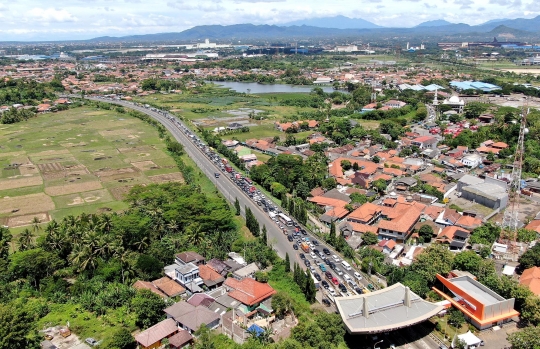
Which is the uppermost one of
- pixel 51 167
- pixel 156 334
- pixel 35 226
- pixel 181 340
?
pixel 35 226

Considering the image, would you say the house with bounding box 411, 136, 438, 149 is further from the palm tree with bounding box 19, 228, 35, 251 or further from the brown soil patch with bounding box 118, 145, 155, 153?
the palm tree with bounding box 19, 228, 35, 251

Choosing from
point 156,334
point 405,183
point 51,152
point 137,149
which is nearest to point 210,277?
point 156,334

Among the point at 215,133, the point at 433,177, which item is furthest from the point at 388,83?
the point at 433,177

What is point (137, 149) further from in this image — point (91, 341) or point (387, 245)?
point (91, 341)

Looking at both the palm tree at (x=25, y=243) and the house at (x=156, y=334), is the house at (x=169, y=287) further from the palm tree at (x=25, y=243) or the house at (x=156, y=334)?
the palm tree at (x=25, y=243)

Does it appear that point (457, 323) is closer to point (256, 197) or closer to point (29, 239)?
point (256, 197)
